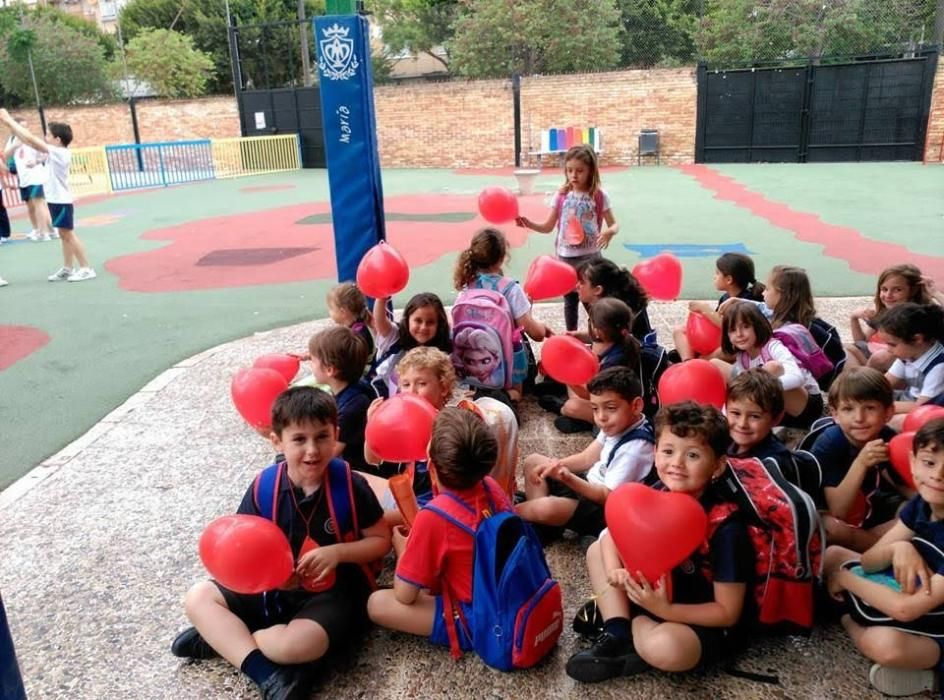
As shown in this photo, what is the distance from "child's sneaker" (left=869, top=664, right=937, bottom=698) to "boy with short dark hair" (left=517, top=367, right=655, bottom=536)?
951 mm

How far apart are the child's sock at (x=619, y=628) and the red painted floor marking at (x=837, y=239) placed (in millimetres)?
6444

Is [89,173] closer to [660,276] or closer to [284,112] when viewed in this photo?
[284,112]

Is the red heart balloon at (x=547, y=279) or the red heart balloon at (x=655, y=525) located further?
the red heart balloon at (x=547, y=279)

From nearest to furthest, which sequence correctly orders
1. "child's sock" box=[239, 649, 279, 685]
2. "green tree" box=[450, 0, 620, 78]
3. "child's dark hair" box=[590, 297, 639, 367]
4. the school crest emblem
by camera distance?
"child's sock" box=[239, 649, 279, 685] < "child's dark hair" box=[590, 297, 639, 367] < the school crest emblem < "green tree" box=[450, 0, 620, 78]

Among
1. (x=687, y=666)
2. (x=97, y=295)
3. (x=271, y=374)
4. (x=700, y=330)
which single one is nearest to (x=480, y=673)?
(x=687, y=666)

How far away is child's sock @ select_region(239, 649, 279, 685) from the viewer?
2.24 meters

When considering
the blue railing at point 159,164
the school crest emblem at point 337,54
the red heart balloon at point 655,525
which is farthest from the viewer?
the blue railing at point 159,164

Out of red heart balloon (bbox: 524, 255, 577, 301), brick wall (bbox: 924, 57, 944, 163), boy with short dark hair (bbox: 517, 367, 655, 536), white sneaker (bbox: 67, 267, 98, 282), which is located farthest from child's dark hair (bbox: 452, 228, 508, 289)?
brick wall (bbox: 924, 57, 944, 163)

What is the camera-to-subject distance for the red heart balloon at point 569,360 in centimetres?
342

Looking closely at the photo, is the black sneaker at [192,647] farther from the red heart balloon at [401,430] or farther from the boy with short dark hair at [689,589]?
the boy with short dark hair at [689,589]

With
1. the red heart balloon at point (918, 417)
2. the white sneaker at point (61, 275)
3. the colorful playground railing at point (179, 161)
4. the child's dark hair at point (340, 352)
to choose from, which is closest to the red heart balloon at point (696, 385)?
the red heart balloon at point (918, 417)

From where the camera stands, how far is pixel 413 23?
34812 mm

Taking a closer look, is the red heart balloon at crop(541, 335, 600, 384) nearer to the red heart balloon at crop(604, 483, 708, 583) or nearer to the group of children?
the group of children

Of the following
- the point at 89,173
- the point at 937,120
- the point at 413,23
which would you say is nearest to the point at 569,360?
the point at 937,120
